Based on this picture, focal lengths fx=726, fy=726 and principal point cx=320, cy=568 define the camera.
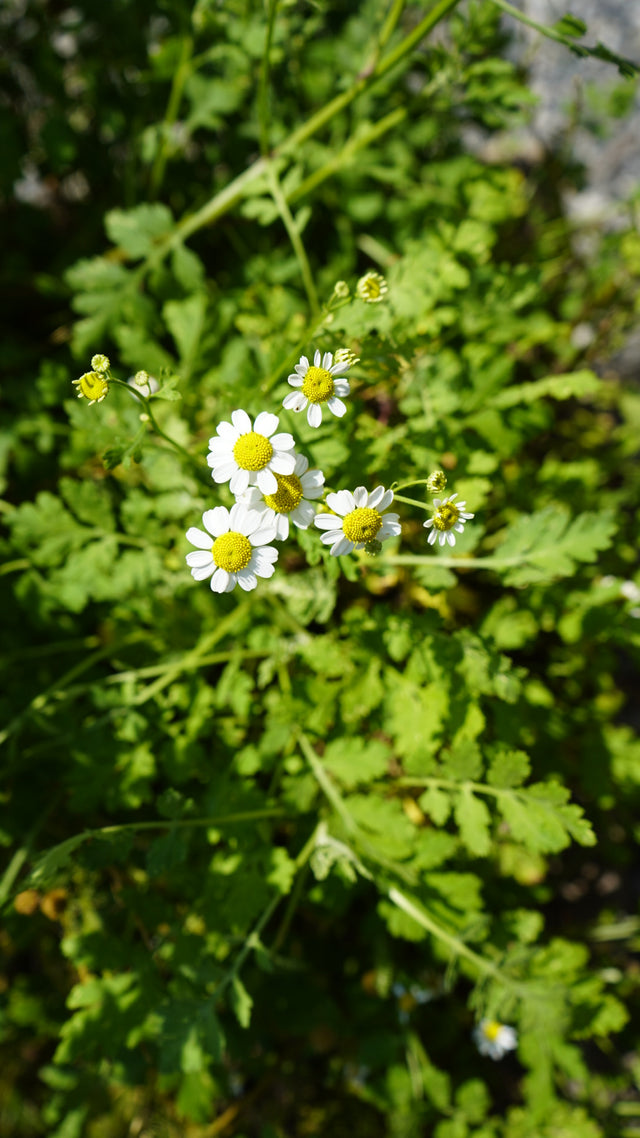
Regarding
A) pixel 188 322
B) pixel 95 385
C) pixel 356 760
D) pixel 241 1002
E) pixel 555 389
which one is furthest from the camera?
pixel 188 322

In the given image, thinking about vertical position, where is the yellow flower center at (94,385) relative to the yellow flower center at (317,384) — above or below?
above

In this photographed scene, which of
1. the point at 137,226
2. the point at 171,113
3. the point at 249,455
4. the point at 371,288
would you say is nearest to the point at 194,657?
the point at 249,455

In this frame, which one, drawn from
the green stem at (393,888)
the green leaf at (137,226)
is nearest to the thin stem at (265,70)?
the green leaf at (137,226)

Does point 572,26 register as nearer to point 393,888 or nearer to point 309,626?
point 309,626

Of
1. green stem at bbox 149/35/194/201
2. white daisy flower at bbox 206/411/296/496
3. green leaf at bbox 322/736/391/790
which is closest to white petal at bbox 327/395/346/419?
white daisy flower at bbox 206/411/296/496

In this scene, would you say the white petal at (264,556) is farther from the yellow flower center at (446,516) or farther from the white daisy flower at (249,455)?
the yellow flower center at (446,516)

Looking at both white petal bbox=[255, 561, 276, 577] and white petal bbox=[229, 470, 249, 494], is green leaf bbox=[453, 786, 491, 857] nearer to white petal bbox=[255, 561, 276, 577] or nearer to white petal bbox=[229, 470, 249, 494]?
white petal bbox=[255, 561, 276, 577]

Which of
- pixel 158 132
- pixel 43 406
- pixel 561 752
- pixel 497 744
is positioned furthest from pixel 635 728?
pixel 158 132
